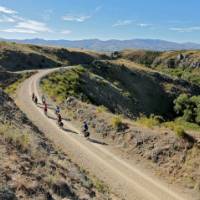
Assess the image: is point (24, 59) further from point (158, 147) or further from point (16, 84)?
point (158, 147)

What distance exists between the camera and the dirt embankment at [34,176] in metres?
16.0

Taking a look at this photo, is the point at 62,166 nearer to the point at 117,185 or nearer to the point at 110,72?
the point at 117,185

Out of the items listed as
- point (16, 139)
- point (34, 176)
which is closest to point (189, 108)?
point (16, 139)

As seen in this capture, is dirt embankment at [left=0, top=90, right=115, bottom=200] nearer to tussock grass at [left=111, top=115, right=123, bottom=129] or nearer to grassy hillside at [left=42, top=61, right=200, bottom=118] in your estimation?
tussock grass at [left=111, top=115, right=123, bottom=129]

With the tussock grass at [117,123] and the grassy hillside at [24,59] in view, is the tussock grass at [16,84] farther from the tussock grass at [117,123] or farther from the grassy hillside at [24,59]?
the tussock grass at [117,123]

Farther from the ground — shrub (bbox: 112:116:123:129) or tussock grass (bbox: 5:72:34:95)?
shrub (bbox: 112:116:123:129)

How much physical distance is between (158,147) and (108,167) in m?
4.75

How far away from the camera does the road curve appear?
2533 cm

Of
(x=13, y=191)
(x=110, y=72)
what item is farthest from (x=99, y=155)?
(x=110, y=72)

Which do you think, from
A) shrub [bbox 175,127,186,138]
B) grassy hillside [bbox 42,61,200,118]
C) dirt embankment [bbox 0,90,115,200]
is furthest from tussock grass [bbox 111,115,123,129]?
grassy hillside [bbox 42,61,200,118]

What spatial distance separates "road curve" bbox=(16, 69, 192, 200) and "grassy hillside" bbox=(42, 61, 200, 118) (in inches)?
641

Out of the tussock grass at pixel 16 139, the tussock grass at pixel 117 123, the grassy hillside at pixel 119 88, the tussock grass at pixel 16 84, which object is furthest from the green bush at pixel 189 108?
the tussock grass at pixel 16 139

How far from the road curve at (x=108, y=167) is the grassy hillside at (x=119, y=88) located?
16.3m

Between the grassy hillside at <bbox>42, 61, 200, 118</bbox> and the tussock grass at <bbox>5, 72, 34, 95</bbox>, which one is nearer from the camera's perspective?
the tussock grass at <bbox>5, 72, 34, 95</bbox>
